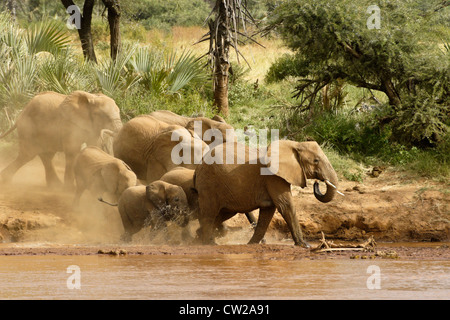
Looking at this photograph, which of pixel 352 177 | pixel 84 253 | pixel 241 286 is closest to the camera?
pixel 241 286

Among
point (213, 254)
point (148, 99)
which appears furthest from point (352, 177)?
point (213, 254)

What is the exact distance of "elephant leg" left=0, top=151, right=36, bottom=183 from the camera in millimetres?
16859

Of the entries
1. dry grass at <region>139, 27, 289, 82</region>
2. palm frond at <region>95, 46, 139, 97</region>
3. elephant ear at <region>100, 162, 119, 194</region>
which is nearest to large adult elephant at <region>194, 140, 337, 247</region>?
elephant ear at <region>100, 162, 119, 194</region>

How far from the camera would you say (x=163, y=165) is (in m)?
15.7

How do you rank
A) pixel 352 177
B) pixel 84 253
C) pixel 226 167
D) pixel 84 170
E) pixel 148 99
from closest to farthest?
1. pixel 84 253
2. pixel 226 167
3. pixel 84 170
4. pixel 352 177
5. pixel 148 99

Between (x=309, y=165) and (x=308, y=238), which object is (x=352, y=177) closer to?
(x=308, y=238)

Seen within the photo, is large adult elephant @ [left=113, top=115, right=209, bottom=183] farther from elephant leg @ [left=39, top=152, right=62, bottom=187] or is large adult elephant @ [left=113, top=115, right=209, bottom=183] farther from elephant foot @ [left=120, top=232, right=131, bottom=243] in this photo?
elephant foot @ [left=120, top=232, right=131, bottom=243]

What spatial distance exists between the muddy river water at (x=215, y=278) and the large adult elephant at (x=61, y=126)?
4.67 m

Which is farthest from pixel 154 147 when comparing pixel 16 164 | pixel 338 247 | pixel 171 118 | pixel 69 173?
pixel 338 247

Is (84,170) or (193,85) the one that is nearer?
(84,170)

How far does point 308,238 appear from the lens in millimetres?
15727

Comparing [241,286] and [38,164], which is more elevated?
[38,164]

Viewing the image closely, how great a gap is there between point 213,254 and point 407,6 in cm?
1008
